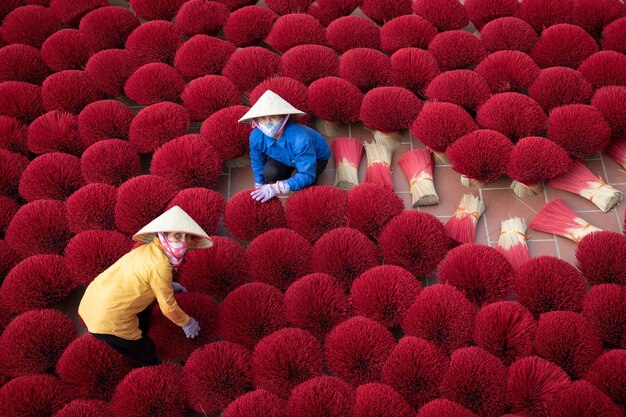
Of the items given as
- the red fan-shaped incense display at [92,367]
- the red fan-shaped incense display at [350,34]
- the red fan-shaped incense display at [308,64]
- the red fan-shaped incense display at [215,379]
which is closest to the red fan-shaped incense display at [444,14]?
the red fan-shaped incense display at [350,34]

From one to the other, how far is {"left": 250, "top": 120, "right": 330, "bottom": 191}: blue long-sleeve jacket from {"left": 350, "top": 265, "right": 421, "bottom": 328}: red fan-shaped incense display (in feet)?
1.47

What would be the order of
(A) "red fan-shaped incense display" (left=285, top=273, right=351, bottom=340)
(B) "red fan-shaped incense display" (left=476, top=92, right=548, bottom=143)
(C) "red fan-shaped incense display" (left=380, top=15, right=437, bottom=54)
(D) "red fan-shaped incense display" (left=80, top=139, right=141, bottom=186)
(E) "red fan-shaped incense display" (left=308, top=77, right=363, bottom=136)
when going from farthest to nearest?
1. (C) "red fan-shaped incense display" (left=380, top=15, right=437, bottom=54)
2. (E) "red fan-shaped incense display" (left=308, top=77, right=363, bottom=136)
3. (B) "red fan-shaped incense display" (left=476, top=92, right=548, bottom=143)
4. (D) "red fan-shaped incense display" (left=80, top=139, right=141, bottom=186)
5. (A) "red fan-shaped incense display" (left=285, top=273, right=351, bottom=340)

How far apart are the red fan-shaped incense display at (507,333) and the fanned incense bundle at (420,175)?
0.57 metres

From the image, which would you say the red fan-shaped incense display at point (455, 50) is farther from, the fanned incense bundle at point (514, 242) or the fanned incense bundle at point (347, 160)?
the fanned incense bundle at point (514, 242)

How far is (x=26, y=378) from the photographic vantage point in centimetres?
207

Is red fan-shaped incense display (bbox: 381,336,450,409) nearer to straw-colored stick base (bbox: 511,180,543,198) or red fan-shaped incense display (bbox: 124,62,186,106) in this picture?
straw-colored stick base (bbox: 511,180,543,198)

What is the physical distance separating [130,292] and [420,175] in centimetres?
114

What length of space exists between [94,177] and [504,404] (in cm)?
150

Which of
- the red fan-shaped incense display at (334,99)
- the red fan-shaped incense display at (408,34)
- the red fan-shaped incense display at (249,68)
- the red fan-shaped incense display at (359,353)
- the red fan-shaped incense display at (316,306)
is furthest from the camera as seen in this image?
the red fan-shaped incense display at (408,34)

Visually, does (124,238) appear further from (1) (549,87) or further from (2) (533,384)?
(1) (549,87)

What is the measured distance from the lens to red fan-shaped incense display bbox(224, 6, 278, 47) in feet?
9.92

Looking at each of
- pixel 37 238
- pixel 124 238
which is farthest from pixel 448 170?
pixel 37 238

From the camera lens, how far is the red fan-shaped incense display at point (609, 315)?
2.17 metres

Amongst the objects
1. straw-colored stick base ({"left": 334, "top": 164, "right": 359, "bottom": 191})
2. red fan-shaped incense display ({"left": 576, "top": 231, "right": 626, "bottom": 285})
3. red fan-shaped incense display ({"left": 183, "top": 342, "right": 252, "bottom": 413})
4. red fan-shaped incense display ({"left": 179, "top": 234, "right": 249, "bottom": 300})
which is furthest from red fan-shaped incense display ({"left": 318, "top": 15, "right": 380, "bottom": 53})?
red fan-shaped incense display ({"left": 183, "top": 342, "right": 252, "bottom": 413})
